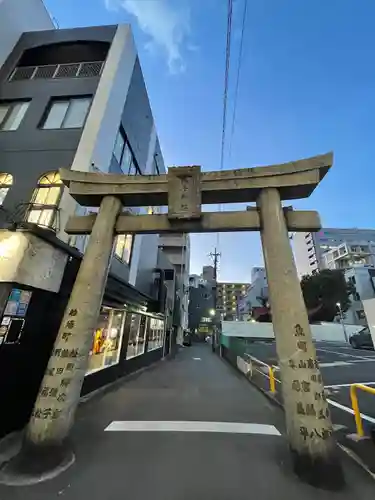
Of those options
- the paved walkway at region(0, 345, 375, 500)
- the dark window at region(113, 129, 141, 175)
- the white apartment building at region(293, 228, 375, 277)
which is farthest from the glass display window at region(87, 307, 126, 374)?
the white apartment building at region(293, 228, 375, 277)

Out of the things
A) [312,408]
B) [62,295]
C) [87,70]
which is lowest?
[312,408]

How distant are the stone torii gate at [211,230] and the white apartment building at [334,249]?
186 ft

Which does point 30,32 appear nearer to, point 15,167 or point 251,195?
point 15,167

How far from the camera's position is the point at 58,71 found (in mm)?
9773

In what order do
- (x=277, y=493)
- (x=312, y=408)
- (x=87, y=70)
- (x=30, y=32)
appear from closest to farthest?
(x=277, y=493), (x=312, y=408), (x=87, y=70), (x=30, y=32)

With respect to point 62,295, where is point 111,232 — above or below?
above

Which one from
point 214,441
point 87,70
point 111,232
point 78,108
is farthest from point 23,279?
point 87,70

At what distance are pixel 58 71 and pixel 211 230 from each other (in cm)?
1055

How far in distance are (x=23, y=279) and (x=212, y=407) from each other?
17.7 feet

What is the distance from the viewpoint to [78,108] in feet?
28.8

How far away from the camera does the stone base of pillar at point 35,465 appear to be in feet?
9.02

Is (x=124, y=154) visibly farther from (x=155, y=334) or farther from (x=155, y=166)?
(x=155, y=334)

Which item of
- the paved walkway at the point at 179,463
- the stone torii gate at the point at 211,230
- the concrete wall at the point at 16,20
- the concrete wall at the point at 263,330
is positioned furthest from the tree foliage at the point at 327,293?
the concrete wall at the point at 16,20

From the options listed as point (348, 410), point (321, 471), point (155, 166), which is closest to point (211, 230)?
point (321, 471)
